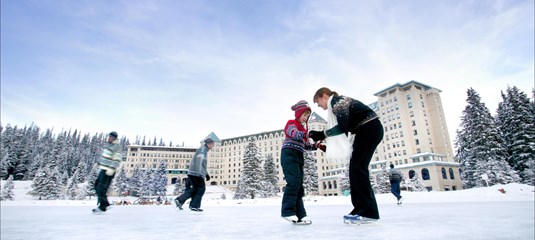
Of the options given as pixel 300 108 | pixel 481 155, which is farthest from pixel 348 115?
pixel 481 155

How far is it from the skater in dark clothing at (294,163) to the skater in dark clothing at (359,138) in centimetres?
63

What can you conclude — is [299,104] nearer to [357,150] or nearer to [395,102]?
[357,150]

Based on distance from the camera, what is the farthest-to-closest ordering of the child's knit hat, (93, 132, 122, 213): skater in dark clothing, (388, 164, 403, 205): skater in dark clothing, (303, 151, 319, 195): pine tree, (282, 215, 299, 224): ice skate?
(303, 151, 319, 195): pine tree → (388, 164, 403, 205): skater in dark clothing → (93, 132, 122, 213): skater in dark clothing → the child's knit hat → (282, 215, 299, 224): ice skate

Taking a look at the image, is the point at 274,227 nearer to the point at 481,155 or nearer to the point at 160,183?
the point at 481,155

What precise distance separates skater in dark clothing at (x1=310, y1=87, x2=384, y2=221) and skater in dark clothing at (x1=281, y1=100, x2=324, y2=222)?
630 millimetres

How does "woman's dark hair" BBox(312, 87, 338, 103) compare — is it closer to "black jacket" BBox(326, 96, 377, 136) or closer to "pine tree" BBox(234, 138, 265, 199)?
"black jacket" BBox(326, 96, 377, 136)

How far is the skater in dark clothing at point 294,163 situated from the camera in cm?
389

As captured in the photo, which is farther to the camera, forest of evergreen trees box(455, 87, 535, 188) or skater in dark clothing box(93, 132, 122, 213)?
forest of evergreen trees box(455, 87, 535, 188)

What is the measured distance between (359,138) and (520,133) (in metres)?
43.1

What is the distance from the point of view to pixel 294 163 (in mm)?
4105

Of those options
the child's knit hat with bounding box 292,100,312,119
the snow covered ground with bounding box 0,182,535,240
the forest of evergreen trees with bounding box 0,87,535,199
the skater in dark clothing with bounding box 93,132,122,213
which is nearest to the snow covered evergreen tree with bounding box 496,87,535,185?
the forest of evergreen trees with bounding box 0,87,535,199

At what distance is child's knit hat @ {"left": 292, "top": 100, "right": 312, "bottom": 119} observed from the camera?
4.20m

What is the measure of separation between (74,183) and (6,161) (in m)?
34.9

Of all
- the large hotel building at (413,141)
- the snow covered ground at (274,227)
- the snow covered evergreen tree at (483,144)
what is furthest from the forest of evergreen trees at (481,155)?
the snow covered ground at (274,227)
